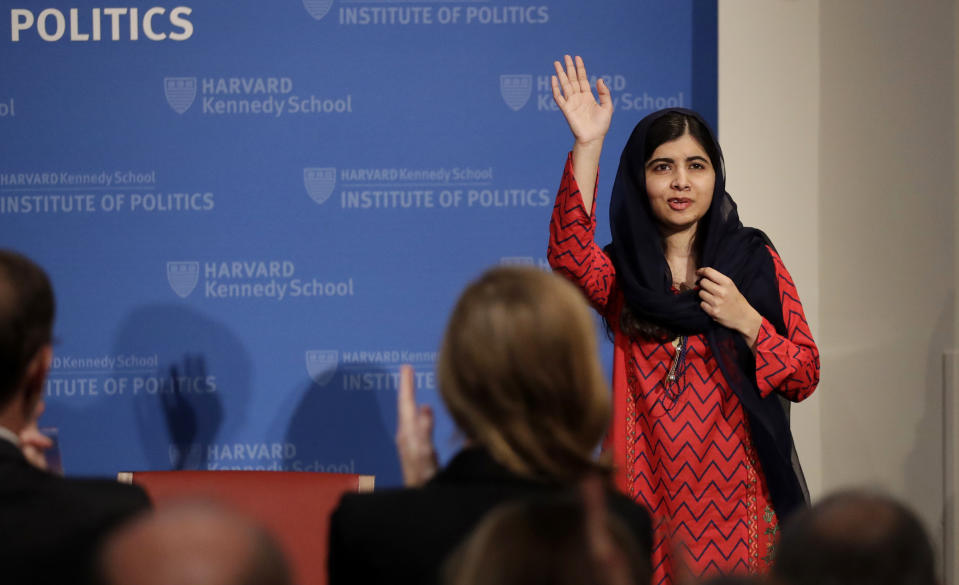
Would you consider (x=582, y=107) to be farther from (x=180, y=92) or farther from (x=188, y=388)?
(x=188, y=388)

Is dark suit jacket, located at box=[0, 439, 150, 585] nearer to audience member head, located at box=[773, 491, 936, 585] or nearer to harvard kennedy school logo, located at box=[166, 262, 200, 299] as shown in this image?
audience member head, located at box=[773, 491, 936, 585]

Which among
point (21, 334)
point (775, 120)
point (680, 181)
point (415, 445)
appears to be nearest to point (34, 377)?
point (21, 334)

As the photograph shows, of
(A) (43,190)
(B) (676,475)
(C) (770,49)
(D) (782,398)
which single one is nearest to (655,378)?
(B) (676,475)

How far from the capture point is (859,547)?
1.10 metres

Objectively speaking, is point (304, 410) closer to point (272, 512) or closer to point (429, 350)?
point (429, 350)

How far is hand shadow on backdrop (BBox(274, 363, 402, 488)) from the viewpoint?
136 inches

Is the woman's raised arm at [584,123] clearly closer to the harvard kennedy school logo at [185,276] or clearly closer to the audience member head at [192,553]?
the harvard kennedy school logo at [185,276]

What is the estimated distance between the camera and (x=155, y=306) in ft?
11.3

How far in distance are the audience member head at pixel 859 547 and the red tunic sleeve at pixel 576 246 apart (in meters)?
1.40

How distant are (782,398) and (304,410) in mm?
1654

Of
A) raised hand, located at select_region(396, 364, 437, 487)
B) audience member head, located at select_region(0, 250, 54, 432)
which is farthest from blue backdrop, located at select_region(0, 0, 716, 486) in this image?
audience member head, located at select_region(0, 250, 54, 432)

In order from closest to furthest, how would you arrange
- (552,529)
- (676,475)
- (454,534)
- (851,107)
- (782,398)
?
(552,529)
(454,534)
(676,475)
(782,398)
(851,107)

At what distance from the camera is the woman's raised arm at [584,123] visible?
257 cm

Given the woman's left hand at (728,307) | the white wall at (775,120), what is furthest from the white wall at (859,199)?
the woman's left hand at (728,307)
